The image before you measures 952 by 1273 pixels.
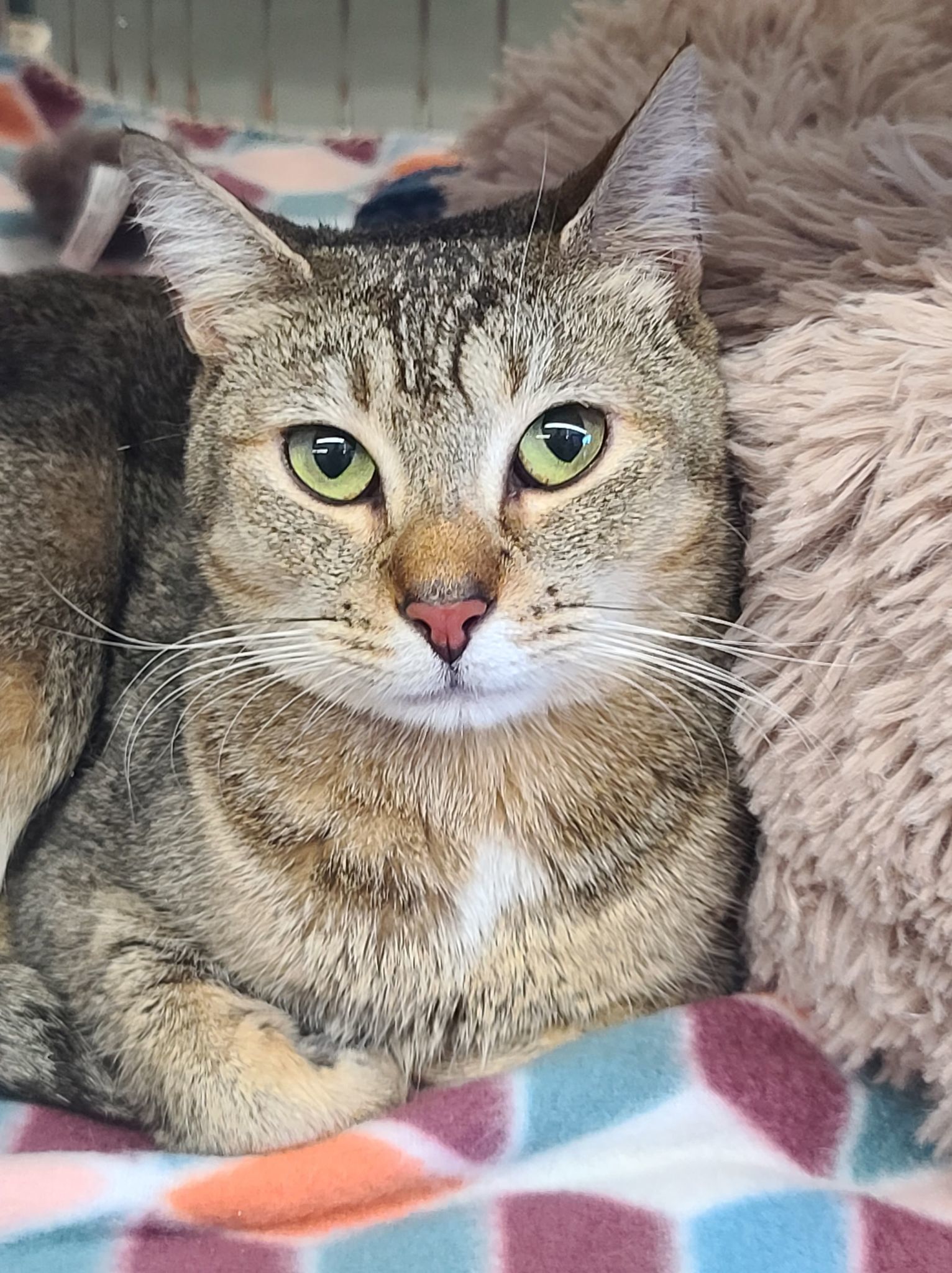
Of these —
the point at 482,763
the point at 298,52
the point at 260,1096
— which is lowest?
the point at 260,1096

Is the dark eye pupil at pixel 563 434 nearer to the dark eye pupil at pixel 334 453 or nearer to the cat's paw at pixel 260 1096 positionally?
the dark eye pupil at pixel 334 453

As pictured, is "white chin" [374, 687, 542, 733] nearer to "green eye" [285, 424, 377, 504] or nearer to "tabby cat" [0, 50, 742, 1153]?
"tabby cat" [0, 50, 742, 1153]

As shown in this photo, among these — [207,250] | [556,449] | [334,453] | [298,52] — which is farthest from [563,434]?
[298,52]

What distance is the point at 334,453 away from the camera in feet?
2.53

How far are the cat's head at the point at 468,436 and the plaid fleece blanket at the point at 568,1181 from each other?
0.88 ft

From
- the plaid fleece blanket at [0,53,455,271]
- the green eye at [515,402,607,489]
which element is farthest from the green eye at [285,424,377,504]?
the plaid fleece blanket at [0,53,455,271]

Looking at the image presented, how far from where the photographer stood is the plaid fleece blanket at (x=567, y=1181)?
69cm

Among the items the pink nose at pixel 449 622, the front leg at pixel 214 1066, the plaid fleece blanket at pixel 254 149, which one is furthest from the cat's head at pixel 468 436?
the plaid fleece blanket at pixel 254 149

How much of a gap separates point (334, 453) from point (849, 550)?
13.5 inches

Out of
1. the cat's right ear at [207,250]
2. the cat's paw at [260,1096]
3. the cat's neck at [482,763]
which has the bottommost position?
the cat's paw at [260,1096]

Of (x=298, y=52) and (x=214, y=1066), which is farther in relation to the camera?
(x=298, y=52)

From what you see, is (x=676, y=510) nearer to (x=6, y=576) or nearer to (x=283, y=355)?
(x=283, y=355)

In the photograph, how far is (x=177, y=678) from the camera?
39.1 inches

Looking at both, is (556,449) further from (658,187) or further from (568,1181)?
(568,1181)
